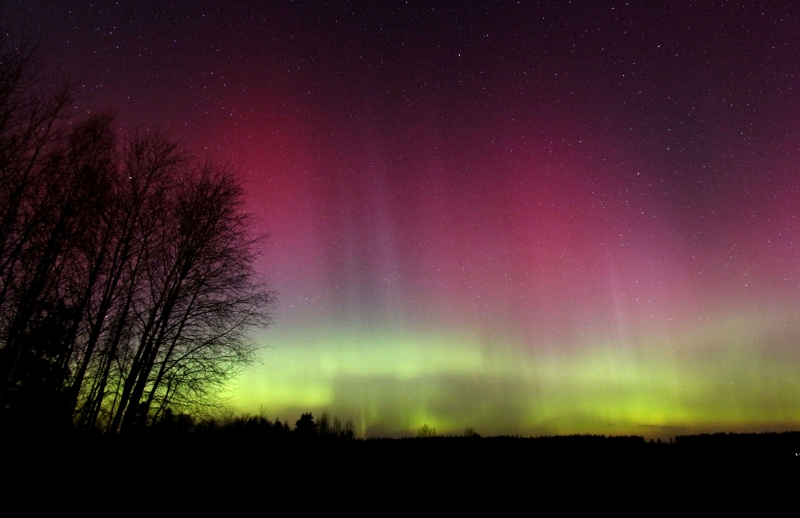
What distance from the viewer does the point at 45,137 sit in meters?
8.69

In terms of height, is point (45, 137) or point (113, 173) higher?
point (113, 173)

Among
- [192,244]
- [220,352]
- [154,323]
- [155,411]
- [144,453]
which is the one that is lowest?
[144,453]

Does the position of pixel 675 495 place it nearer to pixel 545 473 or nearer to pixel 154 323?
pixel 545 473

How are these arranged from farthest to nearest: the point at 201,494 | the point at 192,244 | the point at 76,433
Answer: the point at 192,244, the point at 76,433, the point at 201,494

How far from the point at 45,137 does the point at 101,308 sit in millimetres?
4302

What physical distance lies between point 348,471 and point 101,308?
7.41 metres

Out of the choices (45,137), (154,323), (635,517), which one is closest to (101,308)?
(154,323)

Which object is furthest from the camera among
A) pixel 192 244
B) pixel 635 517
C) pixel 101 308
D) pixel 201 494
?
pixel 192 244

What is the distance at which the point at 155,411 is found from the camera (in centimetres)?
1086

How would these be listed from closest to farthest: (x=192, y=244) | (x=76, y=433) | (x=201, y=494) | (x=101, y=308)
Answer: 1. (x=201, y=494)
2. (x=76, y=433)
3. (x=101, y=308)
4. (x=192, y=244)

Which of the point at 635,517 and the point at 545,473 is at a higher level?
the point at 545,473

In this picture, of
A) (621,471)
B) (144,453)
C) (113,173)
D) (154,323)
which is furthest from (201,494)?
(621,471)

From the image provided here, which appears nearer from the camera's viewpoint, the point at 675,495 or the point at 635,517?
the point at 635,517

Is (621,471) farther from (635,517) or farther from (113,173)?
(113,173)
